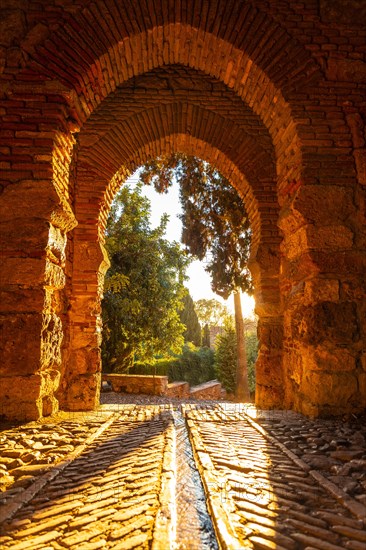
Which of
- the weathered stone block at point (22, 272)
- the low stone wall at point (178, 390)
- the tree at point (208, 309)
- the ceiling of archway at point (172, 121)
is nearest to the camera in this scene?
the weathered stone block at point (22, 272)

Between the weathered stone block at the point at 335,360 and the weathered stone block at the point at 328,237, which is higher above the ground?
the weathered stone block at the point at 328,237

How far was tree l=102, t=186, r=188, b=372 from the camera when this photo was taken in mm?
10039

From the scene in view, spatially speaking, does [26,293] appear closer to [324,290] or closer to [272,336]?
[324,290]

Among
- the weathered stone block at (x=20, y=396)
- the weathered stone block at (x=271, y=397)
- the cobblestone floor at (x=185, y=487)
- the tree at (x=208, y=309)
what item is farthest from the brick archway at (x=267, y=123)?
the tree at (x=208, y=309)

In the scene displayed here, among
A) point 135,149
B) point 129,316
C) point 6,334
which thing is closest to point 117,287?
point 129,316

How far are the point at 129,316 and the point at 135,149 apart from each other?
535 cm

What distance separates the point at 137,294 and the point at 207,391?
5674 millimetres

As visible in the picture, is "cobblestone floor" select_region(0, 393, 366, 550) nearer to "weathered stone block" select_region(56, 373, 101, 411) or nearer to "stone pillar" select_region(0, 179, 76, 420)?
"stone pillar" select_region(0, 179, 76, 420)

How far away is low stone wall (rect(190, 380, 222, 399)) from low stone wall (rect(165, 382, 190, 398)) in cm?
27

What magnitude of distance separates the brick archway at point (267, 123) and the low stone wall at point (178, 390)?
28.0 ft

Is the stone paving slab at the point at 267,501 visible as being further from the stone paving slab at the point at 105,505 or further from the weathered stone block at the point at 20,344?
the weathered stone block at the point at 20,344

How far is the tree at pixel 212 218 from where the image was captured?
8445 mm

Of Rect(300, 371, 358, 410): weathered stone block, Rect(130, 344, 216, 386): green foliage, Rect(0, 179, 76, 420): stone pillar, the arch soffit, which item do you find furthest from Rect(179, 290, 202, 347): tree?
Rect(0, 179, 76, 420): stone pillar

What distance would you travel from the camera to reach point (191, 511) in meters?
1.66
